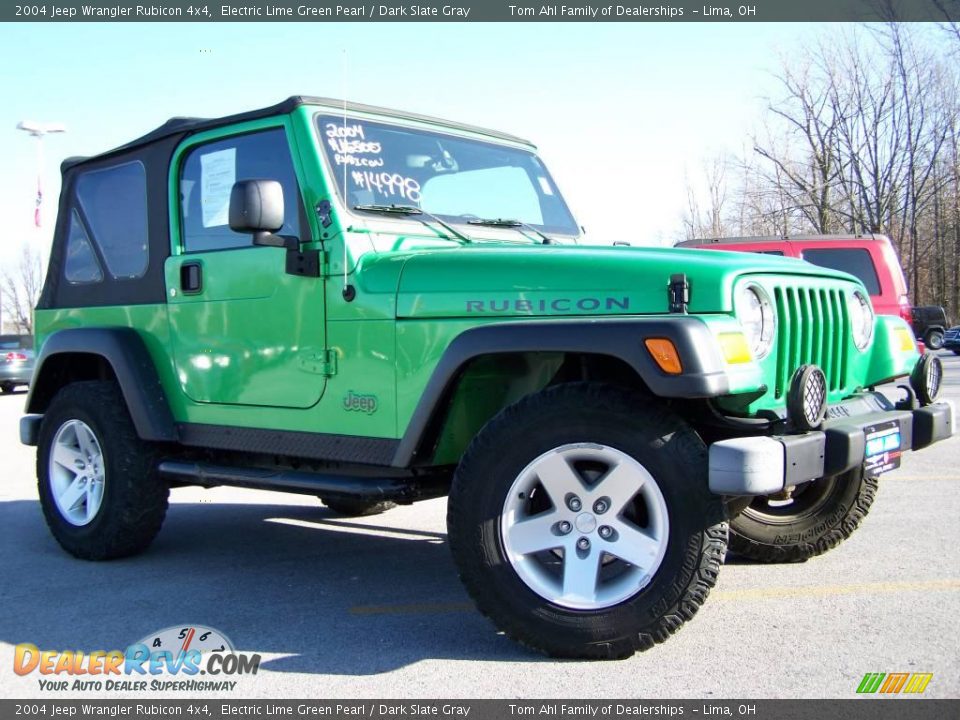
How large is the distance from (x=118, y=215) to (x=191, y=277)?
0.91m

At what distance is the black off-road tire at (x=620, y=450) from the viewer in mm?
3322

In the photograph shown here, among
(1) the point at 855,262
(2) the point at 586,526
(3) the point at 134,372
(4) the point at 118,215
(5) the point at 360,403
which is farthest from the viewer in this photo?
(1) the point at 855,262

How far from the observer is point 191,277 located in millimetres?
4887

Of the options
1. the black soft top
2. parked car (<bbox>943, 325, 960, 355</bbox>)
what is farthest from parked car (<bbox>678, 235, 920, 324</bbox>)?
parked car (<bbox>943, 325, 960, 355</bbox>)

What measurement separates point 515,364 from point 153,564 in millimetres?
2551

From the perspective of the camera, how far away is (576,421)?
137 inches

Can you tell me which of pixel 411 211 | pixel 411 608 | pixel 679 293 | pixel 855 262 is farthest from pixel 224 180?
pixel 855 262

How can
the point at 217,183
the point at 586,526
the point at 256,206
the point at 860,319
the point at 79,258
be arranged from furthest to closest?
1. the point at 79,258
2. the point at 217,183
3. the point at 860,319
4. the point at 256,206
5. the point at 586,526

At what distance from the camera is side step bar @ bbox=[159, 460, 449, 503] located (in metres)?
4.04

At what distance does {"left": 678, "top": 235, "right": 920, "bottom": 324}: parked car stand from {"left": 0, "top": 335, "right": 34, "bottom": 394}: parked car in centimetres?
1815

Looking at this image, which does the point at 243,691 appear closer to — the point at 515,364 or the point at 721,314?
the point at 515,364

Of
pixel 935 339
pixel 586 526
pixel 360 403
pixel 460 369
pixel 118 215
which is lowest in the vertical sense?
pixel 935 339

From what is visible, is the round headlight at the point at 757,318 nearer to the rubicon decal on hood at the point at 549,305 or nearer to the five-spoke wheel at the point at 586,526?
the rubicon decal on hood at the point at 549,305

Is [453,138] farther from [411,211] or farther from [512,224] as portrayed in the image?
[411,211]
